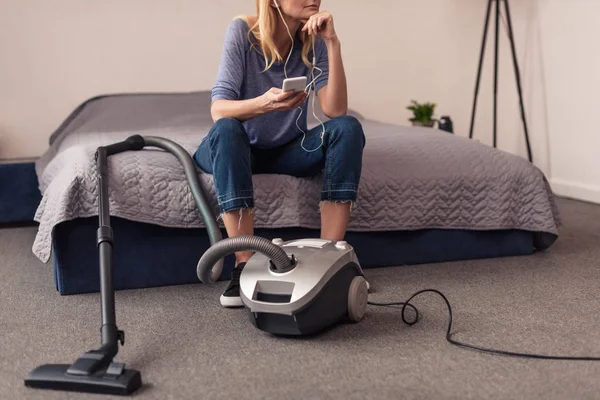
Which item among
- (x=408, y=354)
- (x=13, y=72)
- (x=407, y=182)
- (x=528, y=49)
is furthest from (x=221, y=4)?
(x=408, y=354)

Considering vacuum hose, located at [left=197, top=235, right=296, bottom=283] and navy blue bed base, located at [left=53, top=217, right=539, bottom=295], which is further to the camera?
navy blue bed base, located at [left=53, top=217, right=539, bottom=295]

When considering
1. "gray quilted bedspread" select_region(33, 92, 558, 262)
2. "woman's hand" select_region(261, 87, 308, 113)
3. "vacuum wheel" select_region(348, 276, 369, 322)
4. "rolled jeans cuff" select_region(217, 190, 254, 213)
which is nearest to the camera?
"vacuum wheel" select_region(348, 276, 369, 322)

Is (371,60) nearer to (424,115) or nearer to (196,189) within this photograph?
(424,115)

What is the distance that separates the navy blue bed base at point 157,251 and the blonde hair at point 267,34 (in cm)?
52

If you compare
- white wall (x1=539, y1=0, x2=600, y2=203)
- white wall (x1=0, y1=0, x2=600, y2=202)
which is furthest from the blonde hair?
white wall (x1=539, y1=0, x2=600, y2=203)

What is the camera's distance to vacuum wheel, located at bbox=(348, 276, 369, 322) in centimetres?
160

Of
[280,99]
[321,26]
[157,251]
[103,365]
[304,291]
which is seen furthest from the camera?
[157,251]

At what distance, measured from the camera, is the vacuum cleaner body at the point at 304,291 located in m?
1.49

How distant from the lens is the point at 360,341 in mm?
1532

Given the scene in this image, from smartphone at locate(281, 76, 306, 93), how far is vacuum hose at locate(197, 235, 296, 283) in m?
0.42

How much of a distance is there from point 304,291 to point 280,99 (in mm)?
529

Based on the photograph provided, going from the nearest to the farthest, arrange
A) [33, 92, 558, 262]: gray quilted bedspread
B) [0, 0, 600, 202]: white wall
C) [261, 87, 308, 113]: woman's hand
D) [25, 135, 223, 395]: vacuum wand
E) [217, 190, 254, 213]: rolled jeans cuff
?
1. [25, 135, 223, 395]: vacuum wand
2. [261, 87, 308, 113]: woman's hand
3. [217, 190, 254, 213]: rolled jeans cuff
4. [33, 92, 558, 262]: gray quilted bedspread
5. [0, 0, 600, 202]: white wall

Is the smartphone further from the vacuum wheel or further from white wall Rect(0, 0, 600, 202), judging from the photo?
white wall Rect(0, 0, 600, 202)

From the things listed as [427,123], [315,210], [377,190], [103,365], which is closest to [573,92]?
[427,123]
